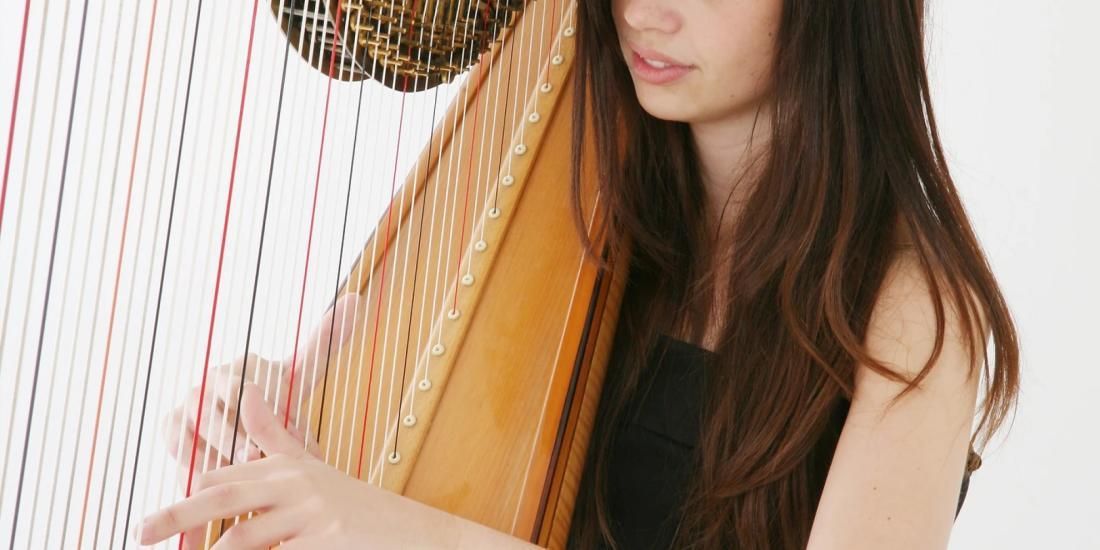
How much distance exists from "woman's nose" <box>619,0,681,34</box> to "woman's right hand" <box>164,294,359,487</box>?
1.60 feet

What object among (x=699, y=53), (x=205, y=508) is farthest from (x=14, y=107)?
(x=699, y=53)

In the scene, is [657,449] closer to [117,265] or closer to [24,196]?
[117,265]

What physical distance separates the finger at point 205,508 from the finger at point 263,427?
0.24 feet

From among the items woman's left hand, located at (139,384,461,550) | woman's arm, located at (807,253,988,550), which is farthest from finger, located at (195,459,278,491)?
woman's arm, located at (807,253,988,550)

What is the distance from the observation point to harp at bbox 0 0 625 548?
2.81 feet

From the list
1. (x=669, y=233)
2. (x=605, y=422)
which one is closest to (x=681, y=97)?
(x=669, y=233)

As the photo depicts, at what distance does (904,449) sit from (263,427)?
2.16ft

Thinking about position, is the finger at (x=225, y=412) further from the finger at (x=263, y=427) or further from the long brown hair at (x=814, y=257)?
the long brown hair at (x=814, y=257)

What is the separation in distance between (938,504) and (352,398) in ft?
2.10

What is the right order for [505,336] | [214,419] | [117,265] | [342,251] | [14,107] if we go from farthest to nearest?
1. [505,336]
2. [342,251]
3. [214,419]
4. [117,265]
5. [14,107]

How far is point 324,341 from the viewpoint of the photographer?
126 centimetres

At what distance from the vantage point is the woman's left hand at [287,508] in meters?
0.92

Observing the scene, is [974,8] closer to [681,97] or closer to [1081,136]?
[1081,136]

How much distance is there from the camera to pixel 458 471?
1271 millimetres
